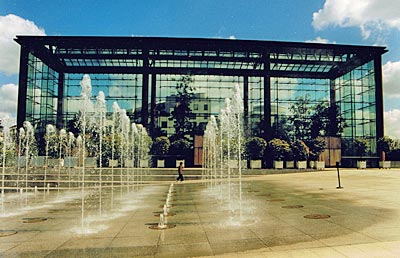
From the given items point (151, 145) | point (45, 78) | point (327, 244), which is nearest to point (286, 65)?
point (151, 145)

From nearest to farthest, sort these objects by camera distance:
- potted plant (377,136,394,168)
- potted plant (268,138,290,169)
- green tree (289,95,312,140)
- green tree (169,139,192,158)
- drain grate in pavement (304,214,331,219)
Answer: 1. drain grate in pavement (304,214,331,219)
2. potted plant (268,138,290,169)
3. green tree (169,139,192,158)
4. potted plant (377,136,394,168)
5. green tree (289,95,312,140)

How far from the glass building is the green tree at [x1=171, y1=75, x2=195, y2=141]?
2.00 feet

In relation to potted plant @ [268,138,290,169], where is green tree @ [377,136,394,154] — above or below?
above

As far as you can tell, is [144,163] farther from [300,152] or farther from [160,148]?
[300,152]

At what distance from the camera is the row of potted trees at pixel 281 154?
36469mm

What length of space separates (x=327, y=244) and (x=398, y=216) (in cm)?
372

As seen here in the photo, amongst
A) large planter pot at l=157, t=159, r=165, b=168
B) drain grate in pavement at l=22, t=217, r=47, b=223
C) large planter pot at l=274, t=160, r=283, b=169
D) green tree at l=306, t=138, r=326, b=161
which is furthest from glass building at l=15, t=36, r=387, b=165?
drain grate in pavement at l=22, t=217, r=47, b=223

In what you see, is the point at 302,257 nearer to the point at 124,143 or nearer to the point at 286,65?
the point at 124,143

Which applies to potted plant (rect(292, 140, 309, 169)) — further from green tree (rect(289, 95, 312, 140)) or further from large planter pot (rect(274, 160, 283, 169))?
green tree (rect(289, 95, 312, 140))

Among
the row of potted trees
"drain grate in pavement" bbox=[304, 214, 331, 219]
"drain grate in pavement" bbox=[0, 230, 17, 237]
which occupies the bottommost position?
"drain grate in pavement" bbox=[0, 230, 17, 237]

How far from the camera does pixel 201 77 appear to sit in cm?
5006

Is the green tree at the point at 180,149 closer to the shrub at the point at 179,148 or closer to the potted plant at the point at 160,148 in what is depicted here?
the shrub at the point at 179,148

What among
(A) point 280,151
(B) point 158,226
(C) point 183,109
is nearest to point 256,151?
(A) point 280,151

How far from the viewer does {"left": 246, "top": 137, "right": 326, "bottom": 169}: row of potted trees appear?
36469 millimetres
